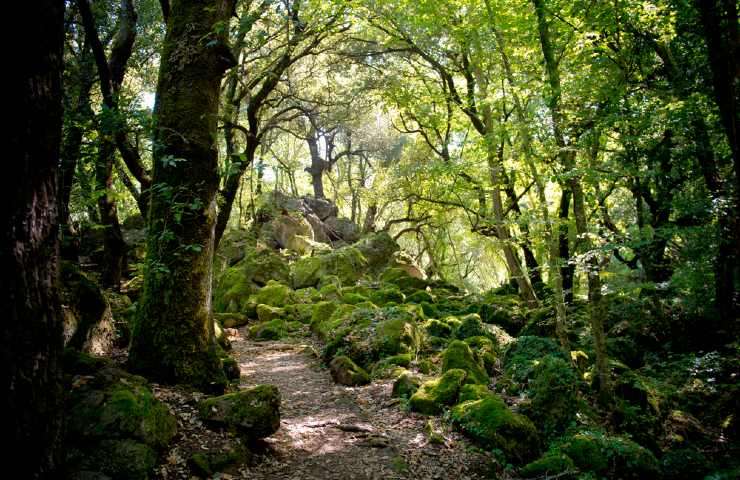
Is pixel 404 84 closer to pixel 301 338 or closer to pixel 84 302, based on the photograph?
pixel 301 338

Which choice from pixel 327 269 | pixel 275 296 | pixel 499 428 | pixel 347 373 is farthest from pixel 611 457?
pixel 327 269

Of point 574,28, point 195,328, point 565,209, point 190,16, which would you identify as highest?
point 574,28

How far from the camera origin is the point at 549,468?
530 cm

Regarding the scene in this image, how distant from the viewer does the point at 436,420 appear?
6344 millimetres

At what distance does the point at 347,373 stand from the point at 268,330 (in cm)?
394

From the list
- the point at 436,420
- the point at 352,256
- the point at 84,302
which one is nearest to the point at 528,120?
the point at 436,420

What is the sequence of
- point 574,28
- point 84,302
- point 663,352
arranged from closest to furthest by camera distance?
point 84,302 → point 574,28 → point 663,352

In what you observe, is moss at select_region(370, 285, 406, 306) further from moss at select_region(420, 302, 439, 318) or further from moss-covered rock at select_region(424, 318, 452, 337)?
moss-covered rock at select_region(424, 318, 452, 337)

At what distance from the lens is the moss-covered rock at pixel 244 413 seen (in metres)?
4.70

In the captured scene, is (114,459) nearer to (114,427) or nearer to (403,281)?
(114,427)

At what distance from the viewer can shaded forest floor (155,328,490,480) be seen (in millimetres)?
4516

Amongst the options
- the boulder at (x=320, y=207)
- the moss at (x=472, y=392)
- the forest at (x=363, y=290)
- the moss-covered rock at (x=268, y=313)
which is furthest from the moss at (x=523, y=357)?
the boulder at (x=320, y=207)

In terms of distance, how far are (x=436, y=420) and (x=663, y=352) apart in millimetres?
6831

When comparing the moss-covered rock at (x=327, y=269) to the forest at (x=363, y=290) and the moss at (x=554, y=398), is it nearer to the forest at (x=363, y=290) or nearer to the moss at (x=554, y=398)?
the forest at (x=363, y=290)
